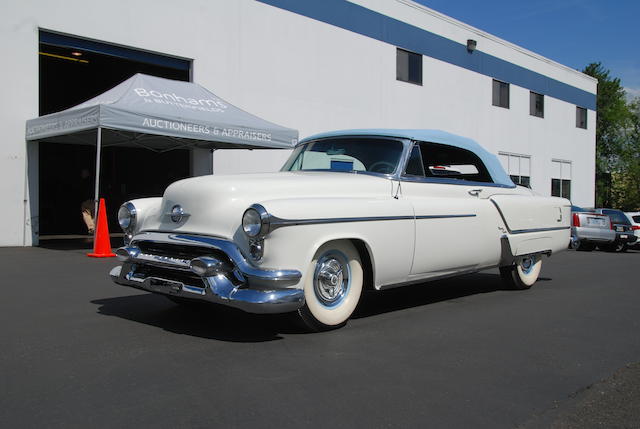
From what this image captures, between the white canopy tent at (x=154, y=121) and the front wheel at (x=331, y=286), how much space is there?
20.9 feet

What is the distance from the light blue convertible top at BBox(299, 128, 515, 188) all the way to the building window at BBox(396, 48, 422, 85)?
1362 centimetres

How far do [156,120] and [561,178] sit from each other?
2391cm

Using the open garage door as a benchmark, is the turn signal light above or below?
below

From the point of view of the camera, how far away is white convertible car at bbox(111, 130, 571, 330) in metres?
4.02

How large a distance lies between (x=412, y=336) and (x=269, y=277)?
4.35 feet

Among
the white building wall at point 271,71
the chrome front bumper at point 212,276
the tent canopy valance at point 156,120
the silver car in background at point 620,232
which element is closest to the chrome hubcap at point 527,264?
the chrome front bumper at point 212,276

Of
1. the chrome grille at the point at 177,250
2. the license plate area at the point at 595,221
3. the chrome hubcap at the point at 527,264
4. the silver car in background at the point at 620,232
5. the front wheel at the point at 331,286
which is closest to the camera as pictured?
the chrome grille at the point at 177,250

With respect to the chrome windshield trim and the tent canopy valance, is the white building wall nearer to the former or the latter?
the tent canopy valance

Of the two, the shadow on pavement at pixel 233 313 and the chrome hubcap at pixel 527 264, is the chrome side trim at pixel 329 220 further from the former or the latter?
the chrome hubcap at pixel 527 264

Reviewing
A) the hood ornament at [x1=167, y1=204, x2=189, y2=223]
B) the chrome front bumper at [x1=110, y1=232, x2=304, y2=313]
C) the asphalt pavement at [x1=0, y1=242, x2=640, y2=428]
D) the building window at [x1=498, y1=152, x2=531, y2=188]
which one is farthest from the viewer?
the building window at [x1=498, y1=152, x2=531, y2=188]

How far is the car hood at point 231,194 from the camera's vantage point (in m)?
4.25

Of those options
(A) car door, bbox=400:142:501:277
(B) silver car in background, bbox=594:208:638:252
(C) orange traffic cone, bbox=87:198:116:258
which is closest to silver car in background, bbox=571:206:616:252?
(B) silver car in background, bbox=594:208:638:252

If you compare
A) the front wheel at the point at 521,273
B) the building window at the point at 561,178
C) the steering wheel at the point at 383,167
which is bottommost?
the front wheel at the point at 521,273

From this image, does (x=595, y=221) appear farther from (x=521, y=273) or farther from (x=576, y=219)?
(x=521, y=273)
